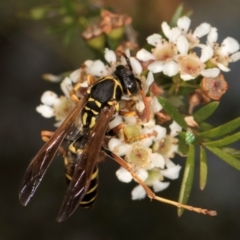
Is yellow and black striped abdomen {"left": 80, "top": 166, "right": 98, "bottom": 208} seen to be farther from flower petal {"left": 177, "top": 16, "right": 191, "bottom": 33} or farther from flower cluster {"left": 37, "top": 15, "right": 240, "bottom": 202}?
flower petal {"left": 177, "top": 16, "right": 191, "bottom": 33}

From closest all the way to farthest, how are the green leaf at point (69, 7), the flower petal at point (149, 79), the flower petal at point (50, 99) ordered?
the flower petal at point (149, 79)
the flower petal at point (50, 99)
the green leaf at point (69, 7)

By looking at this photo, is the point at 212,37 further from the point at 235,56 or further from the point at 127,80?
the point at 127,80

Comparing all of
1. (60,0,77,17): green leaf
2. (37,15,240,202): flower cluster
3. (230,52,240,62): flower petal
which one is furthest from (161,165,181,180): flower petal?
(60,0,77,17): green leaf

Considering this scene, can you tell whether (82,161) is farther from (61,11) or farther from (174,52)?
(61,11)

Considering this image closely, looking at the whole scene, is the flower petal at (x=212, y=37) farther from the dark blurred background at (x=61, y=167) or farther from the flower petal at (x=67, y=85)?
the dark blurred background at (x=61, y=167)

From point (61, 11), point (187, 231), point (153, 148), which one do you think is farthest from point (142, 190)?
point (187, 231)

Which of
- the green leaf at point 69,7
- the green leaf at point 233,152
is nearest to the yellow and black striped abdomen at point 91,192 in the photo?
the green leaf at point 233,152
